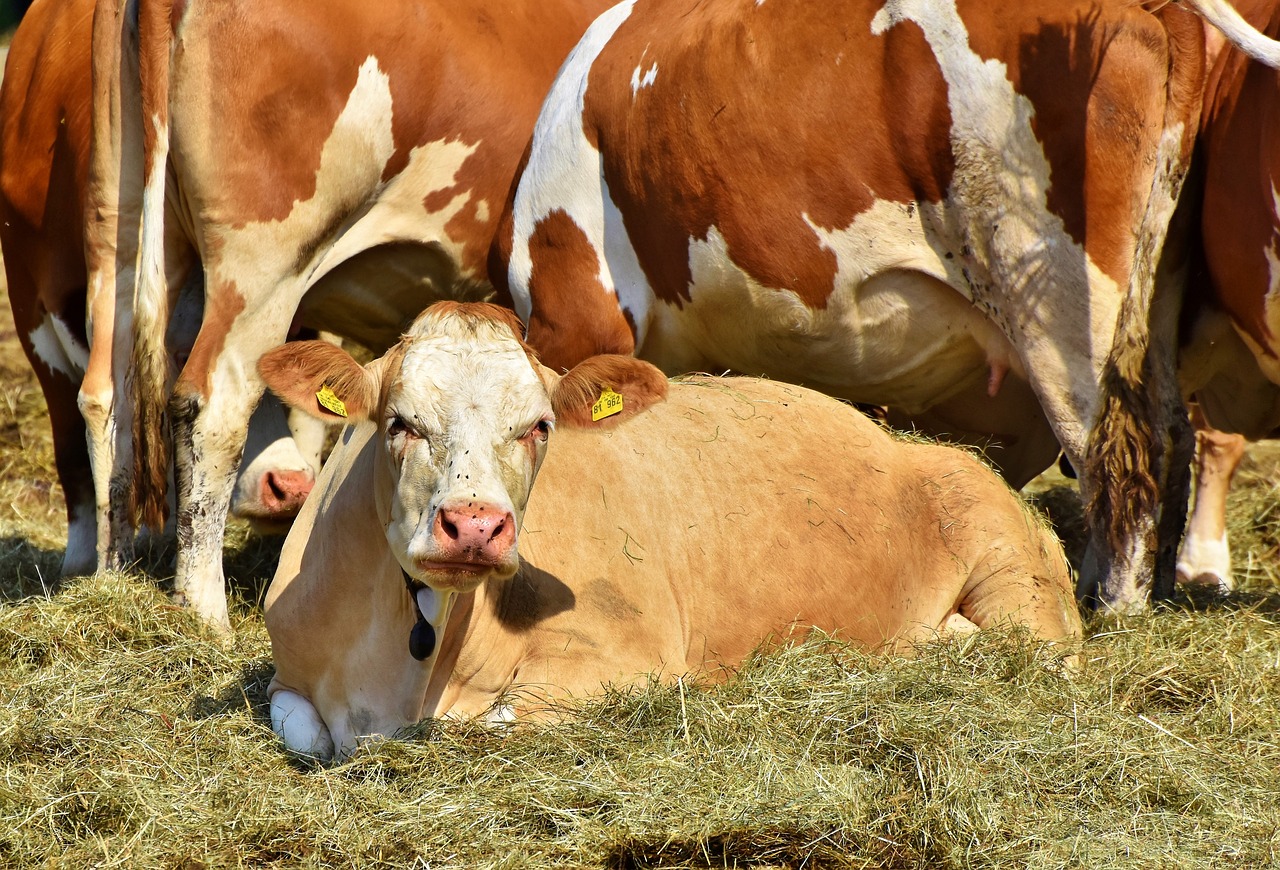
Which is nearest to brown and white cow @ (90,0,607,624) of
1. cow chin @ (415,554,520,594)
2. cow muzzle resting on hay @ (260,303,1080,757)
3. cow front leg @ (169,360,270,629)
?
cow front leg @ (169,360,270,629)

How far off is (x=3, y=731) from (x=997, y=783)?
2660 millimetres

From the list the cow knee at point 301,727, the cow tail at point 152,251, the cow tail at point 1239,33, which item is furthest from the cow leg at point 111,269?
the cow tail at point 1239,33

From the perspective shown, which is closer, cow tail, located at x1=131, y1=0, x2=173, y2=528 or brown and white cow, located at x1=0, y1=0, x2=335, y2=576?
cow tail, located at x1=131, y1=0, x2=173, y2=528

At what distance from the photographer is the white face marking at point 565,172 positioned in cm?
608

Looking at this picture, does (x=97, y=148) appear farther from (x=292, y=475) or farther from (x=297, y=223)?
(x=292, y=475)

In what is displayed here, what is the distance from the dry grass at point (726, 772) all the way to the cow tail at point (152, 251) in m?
1.00

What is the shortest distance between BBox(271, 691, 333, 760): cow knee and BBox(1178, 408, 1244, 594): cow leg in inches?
172

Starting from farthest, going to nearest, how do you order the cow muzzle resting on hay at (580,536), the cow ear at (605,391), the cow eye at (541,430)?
the cow ear at (605,391), the cow eye at (541,430), the cow muzzle resting on hay at (580,536)

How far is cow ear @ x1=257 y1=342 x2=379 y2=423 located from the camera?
3.97 metres

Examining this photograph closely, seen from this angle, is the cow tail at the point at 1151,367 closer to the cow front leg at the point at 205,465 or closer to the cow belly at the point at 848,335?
the cow belly at the point at 848,335

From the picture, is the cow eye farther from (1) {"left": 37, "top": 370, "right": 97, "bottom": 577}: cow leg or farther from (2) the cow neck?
(1) {"left": 37, "top": 370, "right": 97, "bottom": 577}: cow leg

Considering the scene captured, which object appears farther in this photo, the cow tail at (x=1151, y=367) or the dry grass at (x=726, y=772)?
the cow tail at (x=1151, y=367)

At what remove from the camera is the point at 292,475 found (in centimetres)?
666

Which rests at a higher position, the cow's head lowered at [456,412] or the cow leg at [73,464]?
the cow's head lowered at [456,412]
